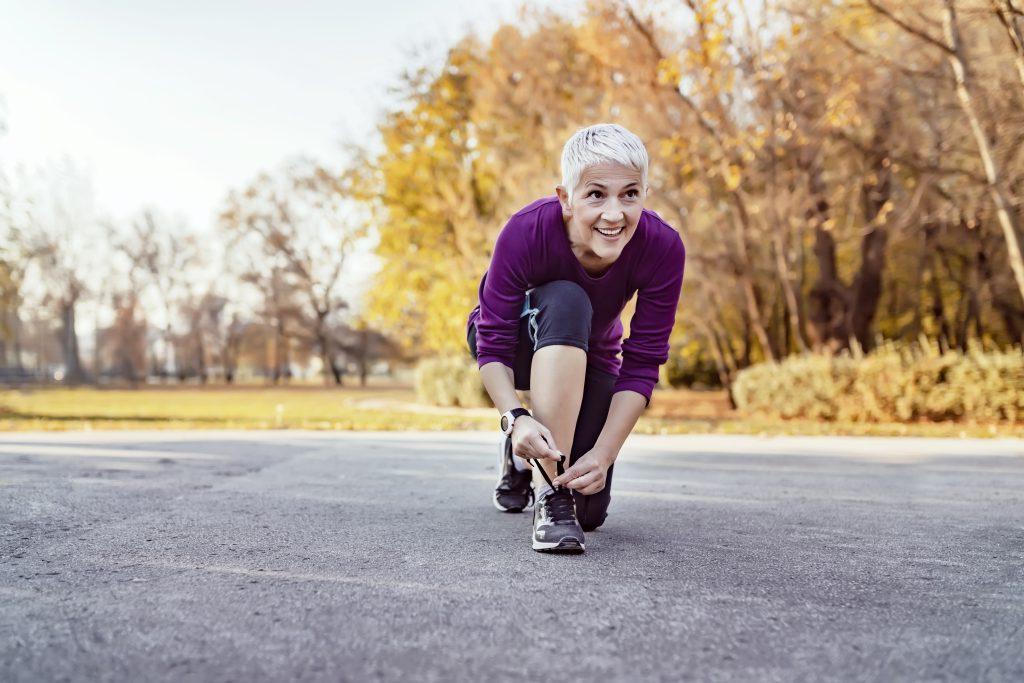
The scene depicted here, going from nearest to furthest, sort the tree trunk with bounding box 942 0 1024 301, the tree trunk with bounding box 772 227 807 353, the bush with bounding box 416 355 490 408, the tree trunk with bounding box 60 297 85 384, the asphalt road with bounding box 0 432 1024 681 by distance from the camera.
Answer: the asphalt road with bounding box 0 432 1024 681 < the tree trunk with bounding box 942 0 1024 301 < the tree trunk with bounding box 772 227 807 353 < the bush with bounding box 416 355 490 408 < the tree trunk with bounding box 60 297 85 384

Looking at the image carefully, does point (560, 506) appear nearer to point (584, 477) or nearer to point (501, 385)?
point (584, 477)

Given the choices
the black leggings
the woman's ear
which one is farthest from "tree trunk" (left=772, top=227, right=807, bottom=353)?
the woman's ear

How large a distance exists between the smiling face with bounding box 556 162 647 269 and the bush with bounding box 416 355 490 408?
13.2 metres

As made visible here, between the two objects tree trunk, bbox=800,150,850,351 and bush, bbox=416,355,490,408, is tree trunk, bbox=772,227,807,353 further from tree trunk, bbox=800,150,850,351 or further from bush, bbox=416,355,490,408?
bush, bbox=416,355,490,408

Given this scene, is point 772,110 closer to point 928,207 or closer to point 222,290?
point 928,207

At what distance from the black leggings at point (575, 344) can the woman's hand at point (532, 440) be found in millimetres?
300

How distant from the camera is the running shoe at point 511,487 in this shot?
348cm

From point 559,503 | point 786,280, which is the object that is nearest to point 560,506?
point 559,503

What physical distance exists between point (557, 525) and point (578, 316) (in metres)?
0.70

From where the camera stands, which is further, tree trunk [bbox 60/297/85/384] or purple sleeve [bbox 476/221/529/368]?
tree trunk [bbox 60/297/85/384]

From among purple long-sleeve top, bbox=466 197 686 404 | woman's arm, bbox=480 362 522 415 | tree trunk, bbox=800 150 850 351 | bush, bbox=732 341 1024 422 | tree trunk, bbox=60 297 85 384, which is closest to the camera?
woman's arm, bbox=480 362 522 415


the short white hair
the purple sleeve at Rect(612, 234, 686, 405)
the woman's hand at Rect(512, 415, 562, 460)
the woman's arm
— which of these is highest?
the short white hair

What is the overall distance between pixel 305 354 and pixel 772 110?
4931cm

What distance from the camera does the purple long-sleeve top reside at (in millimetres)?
2912
